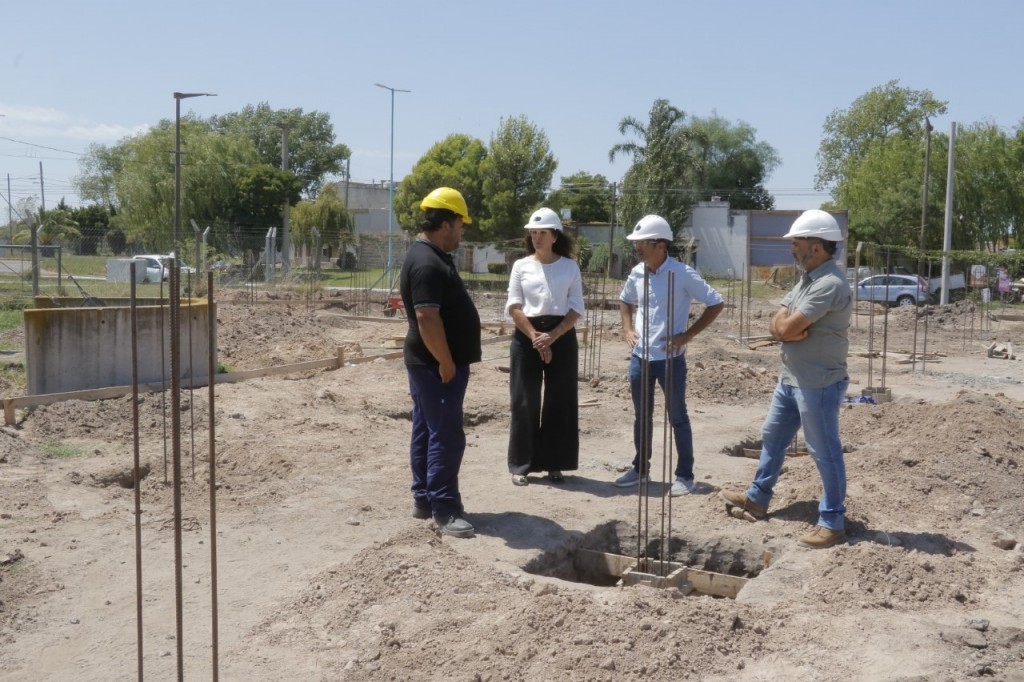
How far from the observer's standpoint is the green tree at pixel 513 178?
122 ft

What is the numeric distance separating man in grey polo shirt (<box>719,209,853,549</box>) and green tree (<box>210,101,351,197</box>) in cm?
6860

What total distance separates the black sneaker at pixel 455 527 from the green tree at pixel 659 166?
129ft

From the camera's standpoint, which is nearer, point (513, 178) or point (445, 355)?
point (445, 355)

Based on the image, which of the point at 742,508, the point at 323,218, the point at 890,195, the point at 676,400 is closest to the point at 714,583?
the point at 742,508

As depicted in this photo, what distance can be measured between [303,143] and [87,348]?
216ft

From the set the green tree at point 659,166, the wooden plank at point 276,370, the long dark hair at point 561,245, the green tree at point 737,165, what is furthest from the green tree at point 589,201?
the long dark hair at point 561,245

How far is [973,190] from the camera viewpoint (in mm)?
40031

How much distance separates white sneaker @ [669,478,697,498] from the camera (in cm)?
653

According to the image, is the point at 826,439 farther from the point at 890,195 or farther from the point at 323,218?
the point at 890,195

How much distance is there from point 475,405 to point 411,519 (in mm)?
4082

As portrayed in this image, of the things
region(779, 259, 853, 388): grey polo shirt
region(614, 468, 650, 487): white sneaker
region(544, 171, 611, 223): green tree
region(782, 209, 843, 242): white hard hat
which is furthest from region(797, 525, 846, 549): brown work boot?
region(544, 171, 611, 223): green tree

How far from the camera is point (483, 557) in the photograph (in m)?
5.14

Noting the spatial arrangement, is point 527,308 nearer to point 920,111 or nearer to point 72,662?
point 72,662

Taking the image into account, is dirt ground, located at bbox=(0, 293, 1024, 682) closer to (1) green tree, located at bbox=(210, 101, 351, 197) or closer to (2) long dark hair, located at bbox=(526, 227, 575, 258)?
(2) long dark hair, located at bbox=(526, 227, 575, 258)
